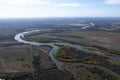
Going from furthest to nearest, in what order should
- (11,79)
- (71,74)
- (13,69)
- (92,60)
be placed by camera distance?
(92,60) < (13,69) < (71,74) < (11,79)

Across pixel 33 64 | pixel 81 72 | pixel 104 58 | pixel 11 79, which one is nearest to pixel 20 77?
pixel 11 79

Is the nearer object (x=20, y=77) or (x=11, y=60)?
(x=20, y=77)

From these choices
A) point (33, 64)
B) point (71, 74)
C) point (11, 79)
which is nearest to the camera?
point (11, 79)

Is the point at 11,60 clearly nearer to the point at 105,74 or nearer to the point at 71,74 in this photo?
the point at 71,74

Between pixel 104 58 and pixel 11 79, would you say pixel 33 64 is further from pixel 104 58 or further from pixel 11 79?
pixel 104 58

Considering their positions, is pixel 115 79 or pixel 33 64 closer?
pixel 115 79

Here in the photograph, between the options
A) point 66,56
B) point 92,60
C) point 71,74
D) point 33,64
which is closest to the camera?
point 71,74

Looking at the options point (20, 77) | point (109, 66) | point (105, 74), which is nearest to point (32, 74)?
point (20, 77)

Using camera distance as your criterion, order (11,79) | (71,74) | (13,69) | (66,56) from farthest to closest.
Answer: (66,56) → (13,69) → (71,74) → (11,79)

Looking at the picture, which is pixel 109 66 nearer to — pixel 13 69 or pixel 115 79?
pixel 115 79
